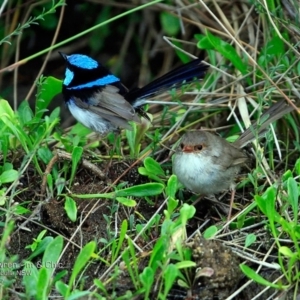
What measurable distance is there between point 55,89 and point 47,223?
1.21 meters

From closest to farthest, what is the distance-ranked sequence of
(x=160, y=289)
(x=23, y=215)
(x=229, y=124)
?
1. (x=160, y=289)
2. (x=23, y=215)
3. (x=229, y=124)

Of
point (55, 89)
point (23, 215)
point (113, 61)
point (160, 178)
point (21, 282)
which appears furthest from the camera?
point (113, 61)

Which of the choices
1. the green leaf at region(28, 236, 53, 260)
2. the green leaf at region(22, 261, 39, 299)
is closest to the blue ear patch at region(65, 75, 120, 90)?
the green leaf at region(28, 236, 53, 260)

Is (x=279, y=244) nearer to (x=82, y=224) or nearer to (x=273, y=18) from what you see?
(x=82, y=224)

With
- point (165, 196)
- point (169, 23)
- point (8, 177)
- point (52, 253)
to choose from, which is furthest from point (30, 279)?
point (169, 23)

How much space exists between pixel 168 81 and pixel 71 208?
145cm

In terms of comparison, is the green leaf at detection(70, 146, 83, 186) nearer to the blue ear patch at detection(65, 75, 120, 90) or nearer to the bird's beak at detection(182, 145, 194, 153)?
the bird's beak at detection(182, 145, 194, 153)

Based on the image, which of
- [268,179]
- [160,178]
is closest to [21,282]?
[160,178]

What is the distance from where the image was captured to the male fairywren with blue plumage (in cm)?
526

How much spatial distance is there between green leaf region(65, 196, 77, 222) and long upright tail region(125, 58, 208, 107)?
121cm

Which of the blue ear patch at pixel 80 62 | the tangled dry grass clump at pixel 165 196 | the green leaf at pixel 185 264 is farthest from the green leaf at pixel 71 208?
the blue ear patch at pixel 80 62

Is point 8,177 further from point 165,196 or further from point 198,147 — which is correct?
point 198,147

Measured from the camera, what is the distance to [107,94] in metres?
5.38

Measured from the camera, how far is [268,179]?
15.4 feet
